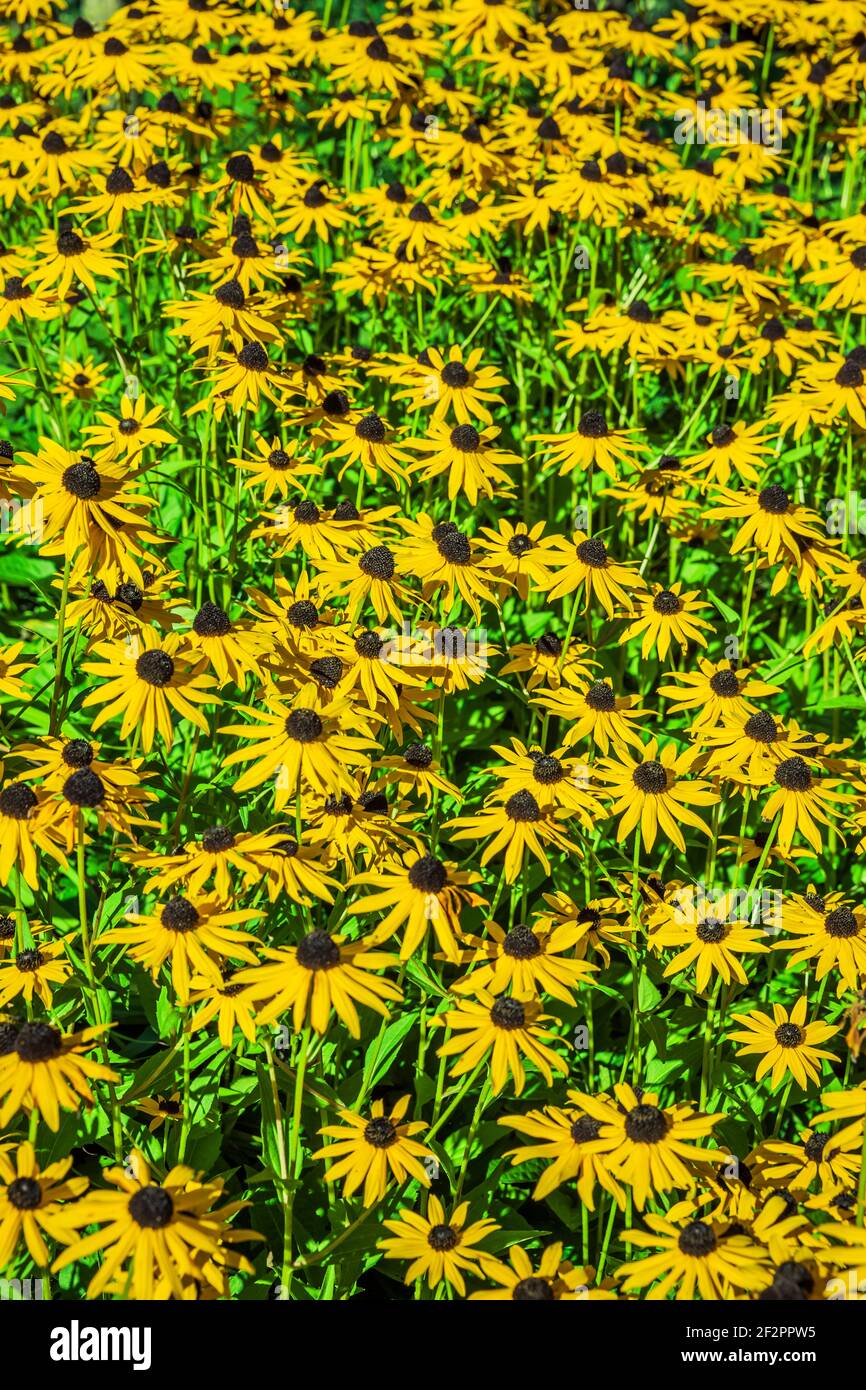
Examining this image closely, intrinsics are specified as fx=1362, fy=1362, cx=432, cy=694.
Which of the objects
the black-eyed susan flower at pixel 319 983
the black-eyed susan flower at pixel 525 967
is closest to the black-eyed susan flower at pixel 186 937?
the black-eyed susan flower at pixel 319 983

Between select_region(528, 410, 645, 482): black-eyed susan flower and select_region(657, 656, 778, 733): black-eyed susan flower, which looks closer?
select_region(657, 656, 778, 733): black-eyed susan flower

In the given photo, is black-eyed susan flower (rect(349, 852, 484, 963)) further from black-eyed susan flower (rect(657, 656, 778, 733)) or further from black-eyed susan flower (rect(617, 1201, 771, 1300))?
black-eyed susan flower (rect(657, 656, 778, 733))

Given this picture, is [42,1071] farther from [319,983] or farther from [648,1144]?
[648,1144]

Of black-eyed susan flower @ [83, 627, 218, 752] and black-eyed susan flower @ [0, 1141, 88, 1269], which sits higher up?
black-eyed susan flower @ [83, 627, 218, 752]

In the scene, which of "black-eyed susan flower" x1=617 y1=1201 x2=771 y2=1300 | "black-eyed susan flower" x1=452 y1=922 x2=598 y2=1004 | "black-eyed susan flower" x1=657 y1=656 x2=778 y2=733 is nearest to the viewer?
"black-eyed susan flower" x1=617 y1=1201 x2=771 y2=1300

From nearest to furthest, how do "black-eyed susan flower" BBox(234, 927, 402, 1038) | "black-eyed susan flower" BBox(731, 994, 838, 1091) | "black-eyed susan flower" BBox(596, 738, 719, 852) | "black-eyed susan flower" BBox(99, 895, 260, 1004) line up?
"black-eyed susan flower" BBox(234, 927, 402, 1038) < "black-eyed susan flower" BBox(99, 895, 260, 1004) < "black-eyed susan flower" BBox(731, 994, 838, 1091) < "black-eyed susan flower" BBox(596, 738, 719, 852)

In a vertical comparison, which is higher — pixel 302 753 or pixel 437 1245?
pixel 302 753

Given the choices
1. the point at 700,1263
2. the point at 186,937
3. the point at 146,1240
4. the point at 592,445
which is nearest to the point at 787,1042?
the point at 700,1263

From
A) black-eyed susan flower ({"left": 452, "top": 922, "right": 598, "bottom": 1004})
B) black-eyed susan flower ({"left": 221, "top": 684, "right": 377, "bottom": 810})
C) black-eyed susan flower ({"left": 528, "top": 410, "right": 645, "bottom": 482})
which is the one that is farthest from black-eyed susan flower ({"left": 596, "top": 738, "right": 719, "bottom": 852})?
black-eyed susan flower ({"left": 528, "top": 410, "right": 645, "bottom": 482})

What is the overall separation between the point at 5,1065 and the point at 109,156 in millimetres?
4513

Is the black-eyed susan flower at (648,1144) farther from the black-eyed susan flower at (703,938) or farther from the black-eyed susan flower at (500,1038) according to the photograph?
the black-eyed susan flower at (703,938)

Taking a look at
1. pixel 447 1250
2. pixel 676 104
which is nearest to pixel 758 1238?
pixel 447 1250

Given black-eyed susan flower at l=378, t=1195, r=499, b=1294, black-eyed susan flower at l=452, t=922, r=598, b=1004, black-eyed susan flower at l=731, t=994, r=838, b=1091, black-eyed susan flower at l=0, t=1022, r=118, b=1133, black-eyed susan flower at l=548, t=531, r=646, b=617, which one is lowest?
black-eyed susan flower at l=378, t=1195, r=499, b=1294

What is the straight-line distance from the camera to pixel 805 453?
5652 mm
